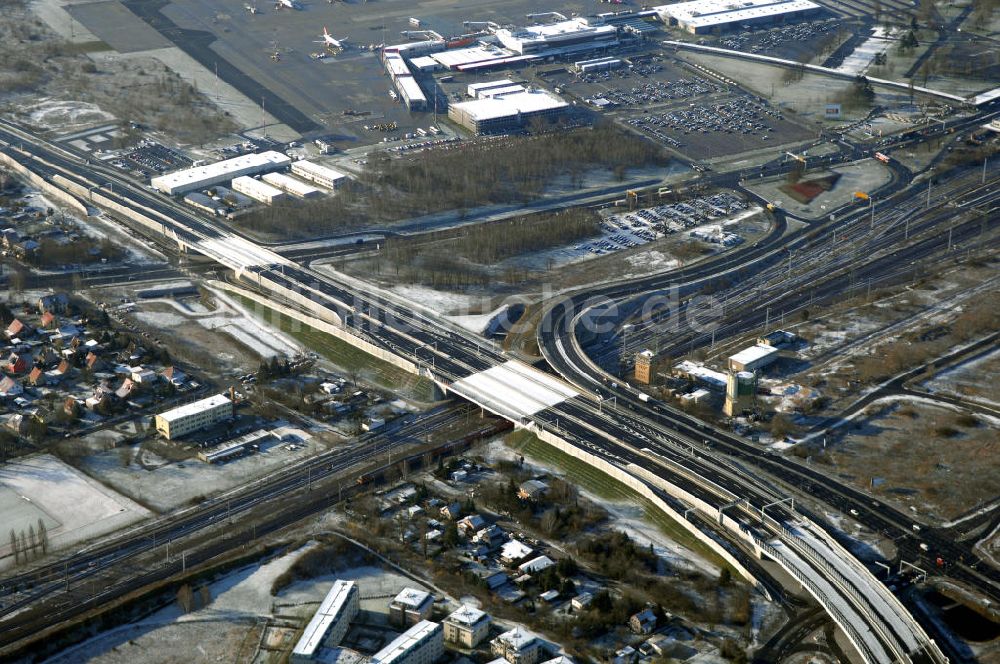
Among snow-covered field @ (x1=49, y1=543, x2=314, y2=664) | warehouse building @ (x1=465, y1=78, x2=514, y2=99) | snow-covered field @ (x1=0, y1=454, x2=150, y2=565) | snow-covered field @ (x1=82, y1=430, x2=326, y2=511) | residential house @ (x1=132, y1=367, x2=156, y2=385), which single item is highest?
warehouse building @ (x1=465, y1=78, x2=514, y2=99)

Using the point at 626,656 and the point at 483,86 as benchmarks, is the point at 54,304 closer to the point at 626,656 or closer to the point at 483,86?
the point at 626,656

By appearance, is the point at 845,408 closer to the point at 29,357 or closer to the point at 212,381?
the point at 212,381

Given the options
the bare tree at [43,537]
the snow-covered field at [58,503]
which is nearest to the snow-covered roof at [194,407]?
the snow-covered field at [58,503]

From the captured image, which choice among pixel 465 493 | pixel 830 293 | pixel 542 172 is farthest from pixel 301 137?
pixel 465 493

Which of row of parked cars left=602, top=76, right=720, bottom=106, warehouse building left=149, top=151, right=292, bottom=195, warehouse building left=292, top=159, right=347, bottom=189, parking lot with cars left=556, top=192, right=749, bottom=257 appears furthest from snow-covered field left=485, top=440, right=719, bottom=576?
row of parked cars left=602, top=76, right=720, bottom=106

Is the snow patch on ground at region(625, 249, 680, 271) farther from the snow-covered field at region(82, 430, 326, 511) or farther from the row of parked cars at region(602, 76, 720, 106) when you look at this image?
the row of parked cars at region(602, 76, 720, 106)

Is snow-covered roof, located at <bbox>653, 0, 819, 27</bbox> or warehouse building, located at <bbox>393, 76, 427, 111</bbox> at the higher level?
snow-covered roof, located at <bbox>653, 0, 819, 27</bbox>

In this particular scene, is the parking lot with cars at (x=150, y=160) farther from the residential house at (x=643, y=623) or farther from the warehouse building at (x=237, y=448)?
the residential house at (x=643, y=623)
